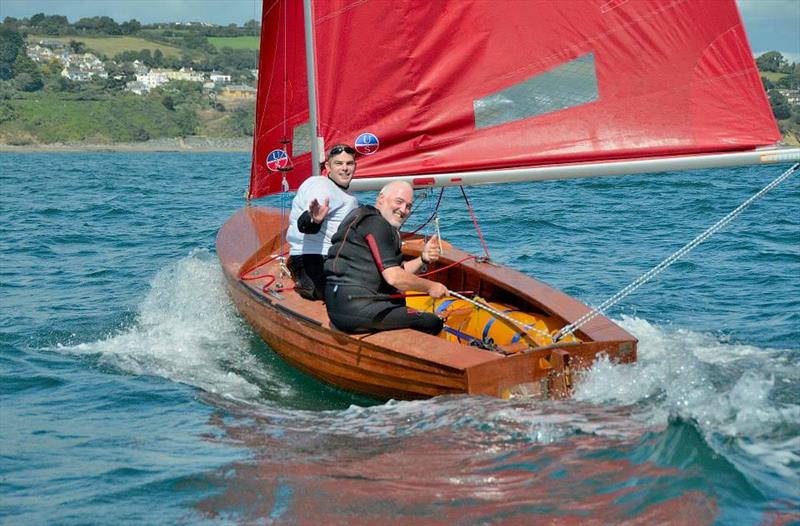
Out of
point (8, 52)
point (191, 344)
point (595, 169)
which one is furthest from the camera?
point (8, 52)

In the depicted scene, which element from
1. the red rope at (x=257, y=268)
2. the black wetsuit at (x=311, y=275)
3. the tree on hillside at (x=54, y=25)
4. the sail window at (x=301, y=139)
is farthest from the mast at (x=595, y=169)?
the tree on hillside at (x=54, y=25)

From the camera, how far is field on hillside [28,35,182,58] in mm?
130900

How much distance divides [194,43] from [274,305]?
501 ft

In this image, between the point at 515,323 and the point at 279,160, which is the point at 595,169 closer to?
the point at 515,323

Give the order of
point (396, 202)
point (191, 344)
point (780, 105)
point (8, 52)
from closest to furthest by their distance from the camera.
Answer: point (396, 202), point (191, 344), point (780, 105), point (8, 52)

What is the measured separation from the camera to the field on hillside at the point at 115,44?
A: 131 metres

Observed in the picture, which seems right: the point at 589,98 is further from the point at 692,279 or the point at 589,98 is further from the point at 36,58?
the point at 36,58

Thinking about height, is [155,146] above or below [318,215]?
below

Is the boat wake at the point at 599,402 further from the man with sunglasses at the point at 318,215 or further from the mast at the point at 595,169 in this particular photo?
the mast at the point at 595,169

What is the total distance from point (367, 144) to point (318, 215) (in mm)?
645

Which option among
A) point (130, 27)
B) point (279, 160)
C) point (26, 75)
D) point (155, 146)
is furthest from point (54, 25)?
point (279, 160)

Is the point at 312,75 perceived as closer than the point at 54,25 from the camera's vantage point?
Yes

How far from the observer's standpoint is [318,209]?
613 cm

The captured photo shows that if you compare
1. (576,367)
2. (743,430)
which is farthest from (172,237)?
(743,430)
